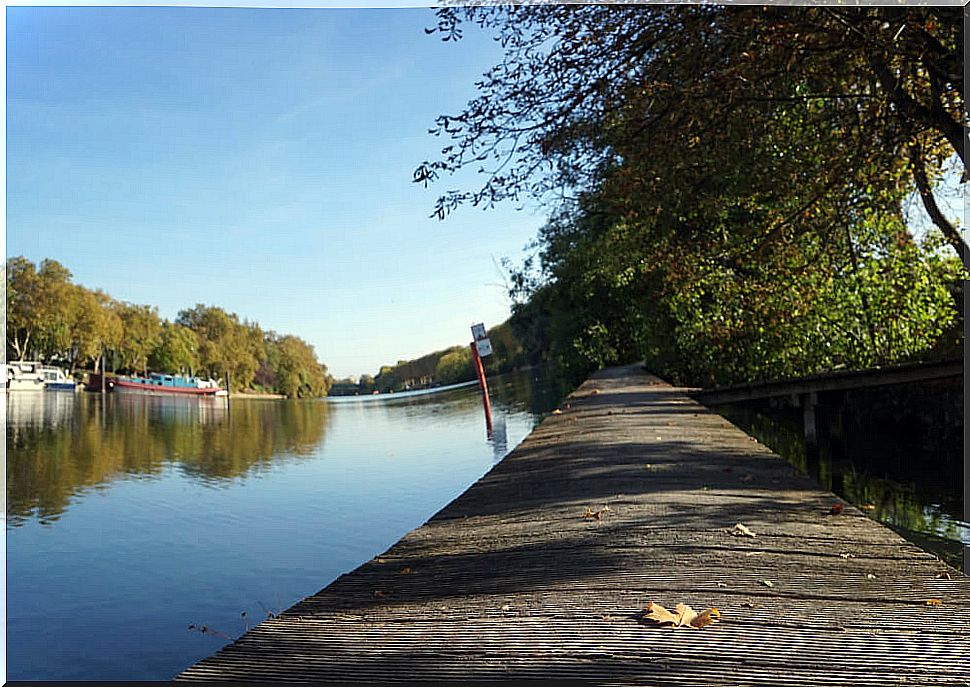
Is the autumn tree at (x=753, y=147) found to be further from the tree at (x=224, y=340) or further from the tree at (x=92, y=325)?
the tree at (x=224, y=340)

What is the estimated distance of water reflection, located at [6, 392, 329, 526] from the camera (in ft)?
35.7

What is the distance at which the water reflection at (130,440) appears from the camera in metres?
10.9

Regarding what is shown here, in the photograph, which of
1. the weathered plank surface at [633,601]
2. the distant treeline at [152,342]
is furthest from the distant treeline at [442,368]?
the weathered plank surface at [633,601]

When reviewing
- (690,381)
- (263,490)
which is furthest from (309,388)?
(690,381)

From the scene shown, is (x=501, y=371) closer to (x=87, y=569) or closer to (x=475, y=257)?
(x=475, y=257)

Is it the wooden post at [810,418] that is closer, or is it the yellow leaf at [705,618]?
the yellow leaf at [705,618]

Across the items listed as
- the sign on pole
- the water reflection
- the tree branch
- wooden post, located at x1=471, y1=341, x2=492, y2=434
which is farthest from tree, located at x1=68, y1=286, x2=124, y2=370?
the tree branch

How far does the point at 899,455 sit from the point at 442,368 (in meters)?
9.13

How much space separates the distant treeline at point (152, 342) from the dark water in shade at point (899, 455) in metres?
8.45

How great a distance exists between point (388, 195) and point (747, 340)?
4.84m

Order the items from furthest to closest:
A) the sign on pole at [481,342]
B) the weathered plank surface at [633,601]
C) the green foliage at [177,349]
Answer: the sign on pole at [481,342] → the green foliage at [177,349] → the weathered plank surface at [633,601]

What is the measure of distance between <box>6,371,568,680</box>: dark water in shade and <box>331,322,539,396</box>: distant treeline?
104cm

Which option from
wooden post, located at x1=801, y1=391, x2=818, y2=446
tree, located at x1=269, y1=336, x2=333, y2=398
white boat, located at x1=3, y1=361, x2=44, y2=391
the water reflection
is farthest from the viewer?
tree, located at x1=269, y1=336, x2=333, y2=398

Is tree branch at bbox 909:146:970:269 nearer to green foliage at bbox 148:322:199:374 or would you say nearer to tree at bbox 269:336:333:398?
tree at bbox 269:336:333:398
